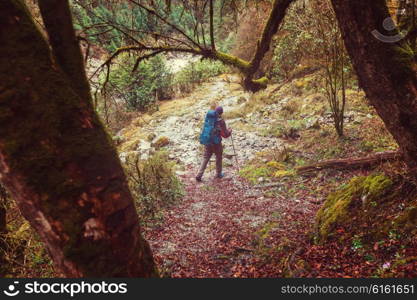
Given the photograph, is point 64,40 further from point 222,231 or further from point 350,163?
point 350,163

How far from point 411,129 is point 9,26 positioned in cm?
306

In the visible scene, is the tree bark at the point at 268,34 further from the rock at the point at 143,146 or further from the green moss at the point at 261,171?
the rock at the point at 143,146

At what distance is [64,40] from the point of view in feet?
5.67

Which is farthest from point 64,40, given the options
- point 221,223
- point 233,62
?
point 221,223

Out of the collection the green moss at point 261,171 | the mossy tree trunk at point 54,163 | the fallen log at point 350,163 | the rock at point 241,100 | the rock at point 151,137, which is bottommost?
the green moss at point 261,171

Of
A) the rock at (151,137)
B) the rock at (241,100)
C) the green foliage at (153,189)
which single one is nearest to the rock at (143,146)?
the rock at (151,137)

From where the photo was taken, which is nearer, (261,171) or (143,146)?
(261,171)

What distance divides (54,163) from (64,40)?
0.84 metres

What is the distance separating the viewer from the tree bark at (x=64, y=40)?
1688mm

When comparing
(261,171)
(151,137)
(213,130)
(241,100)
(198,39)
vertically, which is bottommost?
(261,171)

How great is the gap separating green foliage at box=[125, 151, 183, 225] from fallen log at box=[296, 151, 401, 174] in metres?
2.96

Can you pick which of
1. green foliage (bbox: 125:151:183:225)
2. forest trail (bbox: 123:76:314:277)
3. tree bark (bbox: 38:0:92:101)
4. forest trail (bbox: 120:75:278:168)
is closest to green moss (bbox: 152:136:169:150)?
forest trail (bbox: 120:75:278:168)

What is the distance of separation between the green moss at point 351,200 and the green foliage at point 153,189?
3.10m

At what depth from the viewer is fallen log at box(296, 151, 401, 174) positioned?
15.5 ft
